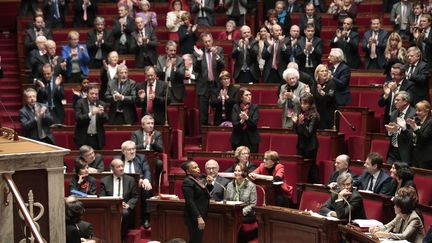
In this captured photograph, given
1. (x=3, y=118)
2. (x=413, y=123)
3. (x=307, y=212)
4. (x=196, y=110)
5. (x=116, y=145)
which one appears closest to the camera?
(x=307, y=212)

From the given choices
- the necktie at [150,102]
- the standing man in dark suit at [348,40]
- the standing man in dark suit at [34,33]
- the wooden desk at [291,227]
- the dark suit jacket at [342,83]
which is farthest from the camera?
the standing man in dark suit at [34,33]

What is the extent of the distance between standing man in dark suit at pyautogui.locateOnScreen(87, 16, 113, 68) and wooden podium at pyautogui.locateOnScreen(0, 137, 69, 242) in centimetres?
644

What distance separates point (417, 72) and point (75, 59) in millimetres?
3955

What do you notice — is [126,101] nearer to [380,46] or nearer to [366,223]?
[380,46]

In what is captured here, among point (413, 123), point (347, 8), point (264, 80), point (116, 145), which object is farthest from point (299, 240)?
point (347, 8)

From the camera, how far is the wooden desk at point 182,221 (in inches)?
302

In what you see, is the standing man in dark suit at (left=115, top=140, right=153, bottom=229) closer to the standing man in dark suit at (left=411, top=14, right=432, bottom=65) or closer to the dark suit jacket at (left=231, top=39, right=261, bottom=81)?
the dark suit jacket at (left=231, top=39, right=261, bottom=81)

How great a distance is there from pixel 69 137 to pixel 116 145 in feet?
1.66

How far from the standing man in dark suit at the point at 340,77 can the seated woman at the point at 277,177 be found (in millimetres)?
1528

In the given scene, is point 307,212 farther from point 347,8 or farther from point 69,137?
point 347,8

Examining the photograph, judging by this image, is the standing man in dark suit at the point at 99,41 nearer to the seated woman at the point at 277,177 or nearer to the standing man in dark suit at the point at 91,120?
the standing man in dark suit at the point at 91,120

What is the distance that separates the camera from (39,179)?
4.41 meters

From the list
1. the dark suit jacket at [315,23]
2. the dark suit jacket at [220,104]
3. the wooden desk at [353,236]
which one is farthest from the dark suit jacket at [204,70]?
the wooden desk at [353,236]

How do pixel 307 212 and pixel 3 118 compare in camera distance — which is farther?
pixel 3 118
